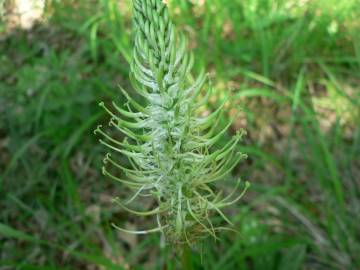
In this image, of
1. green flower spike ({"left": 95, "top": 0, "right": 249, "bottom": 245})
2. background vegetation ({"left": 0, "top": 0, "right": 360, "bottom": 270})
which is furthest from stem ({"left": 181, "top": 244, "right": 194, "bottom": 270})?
background vegetation ({"left": 0, "top": 0, "right": 360, "bottom": 270})

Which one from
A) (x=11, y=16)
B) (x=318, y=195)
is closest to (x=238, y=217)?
(x=318, y=195)

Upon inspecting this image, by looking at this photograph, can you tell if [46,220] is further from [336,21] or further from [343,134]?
[336,21]

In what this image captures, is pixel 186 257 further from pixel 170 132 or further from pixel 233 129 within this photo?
pixel 233 129

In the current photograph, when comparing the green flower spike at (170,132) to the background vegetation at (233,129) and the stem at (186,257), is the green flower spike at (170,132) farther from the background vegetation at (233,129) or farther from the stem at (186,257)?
the background vegetation at (233,129)

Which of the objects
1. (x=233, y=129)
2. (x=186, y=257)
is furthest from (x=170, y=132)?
(x=233, y=129)

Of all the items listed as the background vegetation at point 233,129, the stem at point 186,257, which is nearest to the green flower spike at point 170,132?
the stem at point 186,257

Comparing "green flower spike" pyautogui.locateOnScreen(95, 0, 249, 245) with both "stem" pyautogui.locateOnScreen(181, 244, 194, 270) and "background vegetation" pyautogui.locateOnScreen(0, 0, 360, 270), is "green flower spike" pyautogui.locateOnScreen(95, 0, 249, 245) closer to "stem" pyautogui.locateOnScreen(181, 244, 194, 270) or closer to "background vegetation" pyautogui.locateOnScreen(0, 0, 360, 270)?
"stem" pyautogui.locateOnScreen(181, 244, 194, 270)
